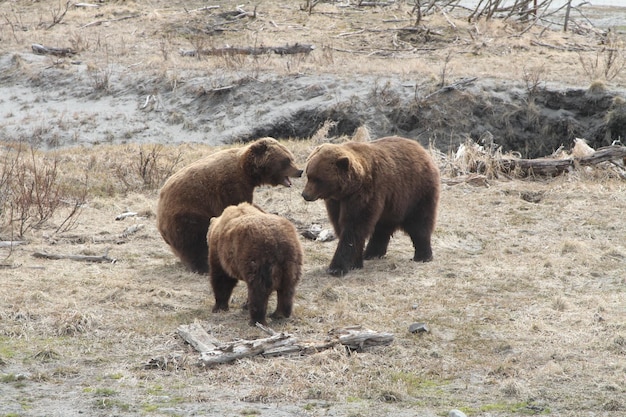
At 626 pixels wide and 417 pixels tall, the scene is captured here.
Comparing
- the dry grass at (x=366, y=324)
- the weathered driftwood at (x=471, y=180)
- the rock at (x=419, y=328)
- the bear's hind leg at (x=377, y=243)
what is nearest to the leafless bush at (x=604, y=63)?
the weathered driftwood at (x=471, y=180)

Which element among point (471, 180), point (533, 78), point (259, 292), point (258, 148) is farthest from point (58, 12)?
point (259, 292)

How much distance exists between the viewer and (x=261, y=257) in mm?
8250

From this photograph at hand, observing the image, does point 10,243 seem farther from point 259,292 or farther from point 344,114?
point 344,114

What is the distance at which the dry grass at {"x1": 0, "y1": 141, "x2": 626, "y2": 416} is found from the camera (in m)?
6.94

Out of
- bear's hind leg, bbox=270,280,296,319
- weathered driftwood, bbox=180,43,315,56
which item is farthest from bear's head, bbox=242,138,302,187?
weathered driftwood, bbox=180,43,315,56

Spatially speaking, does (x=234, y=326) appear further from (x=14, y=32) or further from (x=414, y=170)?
(x=14, y=32)

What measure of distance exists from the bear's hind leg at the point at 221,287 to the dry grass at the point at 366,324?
0.17m

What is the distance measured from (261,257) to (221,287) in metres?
1.00

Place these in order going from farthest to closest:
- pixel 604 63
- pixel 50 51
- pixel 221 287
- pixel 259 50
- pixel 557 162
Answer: pixel 50 51 → pixel 259 50 → pixel 604 63 → pixel 557 162 → pixel 221 287

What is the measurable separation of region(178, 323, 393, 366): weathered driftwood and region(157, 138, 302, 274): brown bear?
2461 mm

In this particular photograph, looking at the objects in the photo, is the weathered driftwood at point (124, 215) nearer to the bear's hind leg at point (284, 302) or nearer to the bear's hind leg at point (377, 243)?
the bear's hind leg at point (377, 243)

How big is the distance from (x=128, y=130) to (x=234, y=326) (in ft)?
40.6

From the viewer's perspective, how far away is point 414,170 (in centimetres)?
1130

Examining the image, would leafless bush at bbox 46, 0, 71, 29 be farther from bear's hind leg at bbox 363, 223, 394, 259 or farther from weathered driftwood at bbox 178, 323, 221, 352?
weathered driftwood at bbox 178, 323, 221, 352
